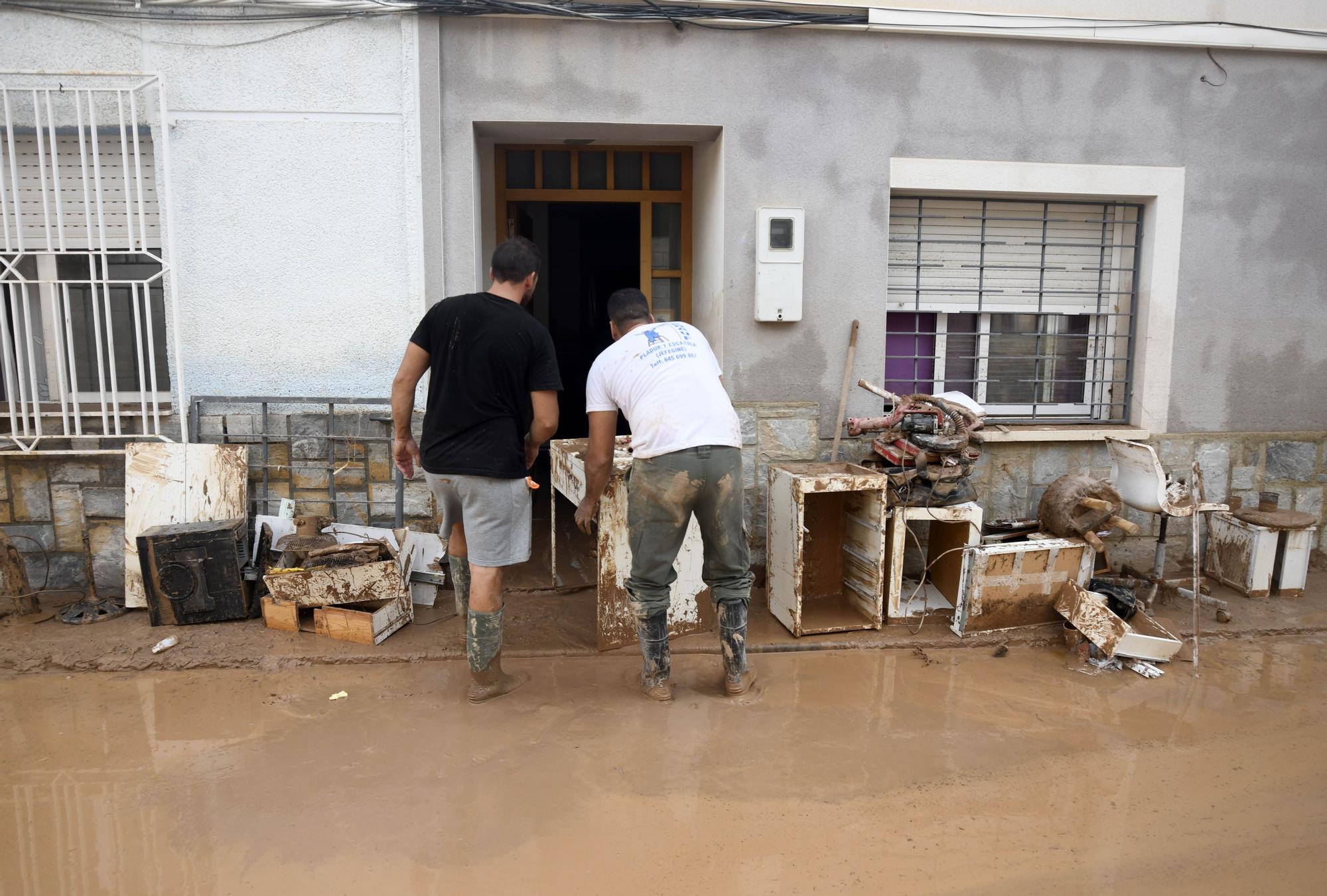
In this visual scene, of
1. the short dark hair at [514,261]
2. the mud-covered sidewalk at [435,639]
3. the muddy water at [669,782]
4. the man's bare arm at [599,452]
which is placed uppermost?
the short dark hair at [514,261]

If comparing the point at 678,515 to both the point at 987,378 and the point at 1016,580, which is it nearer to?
the point at 1016,580

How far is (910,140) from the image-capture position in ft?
17.7

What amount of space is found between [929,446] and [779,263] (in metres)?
1.46

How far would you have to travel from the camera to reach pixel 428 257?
16.8 feet

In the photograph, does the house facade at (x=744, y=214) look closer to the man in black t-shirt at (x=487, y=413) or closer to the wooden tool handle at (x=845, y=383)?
the wooden tool handle at (x=845, y=383)

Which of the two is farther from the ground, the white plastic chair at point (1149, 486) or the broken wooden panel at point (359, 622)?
the white plastic chair at point (1149, 486)

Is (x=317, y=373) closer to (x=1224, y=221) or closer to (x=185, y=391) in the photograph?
(x=185, y=391)

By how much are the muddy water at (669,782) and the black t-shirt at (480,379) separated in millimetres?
1119

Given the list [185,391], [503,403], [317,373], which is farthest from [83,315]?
[503,403]

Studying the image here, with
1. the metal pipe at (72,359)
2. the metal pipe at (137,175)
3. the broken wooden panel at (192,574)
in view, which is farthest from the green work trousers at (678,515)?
the metal pipe at (72,359)

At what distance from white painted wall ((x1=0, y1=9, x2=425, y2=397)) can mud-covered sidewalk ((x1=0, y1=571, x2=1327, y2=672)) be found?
1.47m

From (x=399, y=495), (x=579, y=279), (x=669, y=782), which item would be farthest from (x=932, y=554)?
(x=579, y=279)

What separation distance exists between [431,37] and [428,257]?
1.24 meters

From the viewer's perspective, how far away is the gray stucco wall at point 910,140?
5.12 meters
